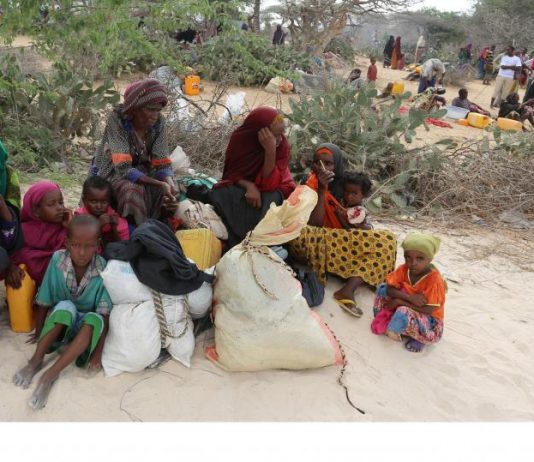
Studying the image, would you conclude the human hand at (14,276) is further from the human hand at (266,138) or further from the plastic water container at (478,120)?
the plastic water container at (478,120)

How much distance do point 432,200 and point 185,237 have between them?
112 inches

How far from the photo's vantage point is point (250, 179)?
336 centimetres

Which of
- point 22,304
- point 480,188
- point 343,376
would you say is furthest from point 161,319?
point 480,188

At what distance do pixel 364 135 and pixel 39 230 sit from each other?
3501 millimetres

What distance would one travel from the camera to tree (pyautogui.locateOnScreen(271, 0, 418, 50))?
1481 cm

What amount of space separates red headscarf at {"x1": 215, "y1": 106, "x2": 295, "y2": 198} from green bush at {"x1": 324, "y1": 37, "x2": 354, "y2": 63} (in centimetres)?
1607

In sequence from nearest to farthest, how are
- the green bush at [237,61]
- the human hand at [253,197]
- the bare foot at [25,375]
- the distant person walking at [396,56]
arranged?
1. the bare foot at [25,375]
2. the human hand at [253,197]
3. the green bush at [237,61]
4. the distant person walking at [396,56]

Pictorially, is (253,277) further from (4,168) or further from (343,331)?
(4,168)

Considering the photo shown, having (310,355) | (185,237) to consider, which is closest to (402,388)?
(310,355)

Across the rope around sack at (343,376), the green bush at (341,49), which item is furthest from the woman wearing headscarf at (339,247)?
the green bush at (341,49)

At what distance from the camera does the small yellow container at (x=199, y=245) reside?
2938 millimetres

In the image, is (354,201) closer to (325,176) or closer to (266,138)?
(325,176)

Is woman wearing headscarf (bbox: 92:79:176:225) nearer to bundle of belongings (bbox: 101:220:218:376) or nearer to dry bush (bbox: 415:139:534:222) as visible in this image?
bundle of belongings (bbox: 101:220:218:376)

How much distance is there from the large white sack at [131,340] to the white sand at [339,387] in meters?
0.06
